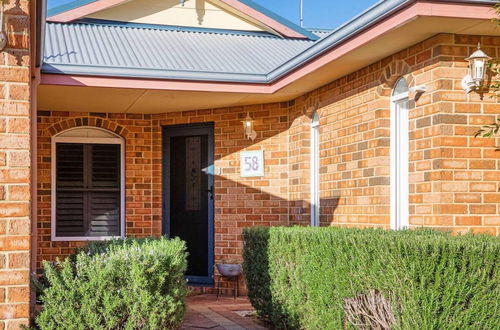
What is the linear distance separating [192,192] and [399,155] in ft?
15.4

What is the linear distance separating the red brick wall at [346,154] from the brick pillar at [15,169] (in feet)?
12.9

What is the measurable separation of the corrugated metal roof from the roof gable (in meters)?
0.13

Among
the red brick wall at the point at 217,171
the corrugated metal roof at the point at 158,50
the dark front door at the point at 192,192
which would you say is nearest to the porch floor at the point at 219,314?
the dark front door at the point at 192,192

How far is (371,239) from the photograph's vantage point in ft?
17.3

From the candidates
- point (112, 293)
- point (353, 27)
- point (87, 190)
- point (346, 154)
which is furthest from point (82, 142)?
point (112, 293)

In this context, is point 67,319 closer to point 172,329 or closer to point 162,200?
point 172,329

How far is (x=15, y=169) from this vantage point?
4.01 meters

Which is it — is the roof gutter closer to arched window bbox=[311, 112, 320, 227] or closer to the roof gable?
arched window bbox=[311, 112, 320, 227]

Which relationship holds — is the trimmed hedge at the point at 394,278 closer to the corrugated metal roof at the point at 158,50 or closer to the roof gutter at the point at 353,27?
the roof gutter at the point at 353,27

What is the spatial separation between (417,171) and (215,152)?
4686 mm

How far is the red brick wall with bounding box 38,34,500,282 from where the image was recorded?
6543 mm

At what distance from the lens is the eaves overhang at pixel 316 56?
232 inches

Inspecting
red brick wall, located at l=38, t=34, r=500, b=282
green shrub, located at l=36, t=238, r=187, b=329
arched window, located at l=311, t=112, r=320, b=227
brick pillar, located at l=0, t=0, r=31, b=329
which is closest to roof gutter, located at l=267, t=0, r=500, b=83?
red brick wall, located at l=38, t=34, r=500, b=282

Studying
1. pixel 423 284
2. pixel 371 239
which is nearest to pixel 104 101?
pixel 371 239
